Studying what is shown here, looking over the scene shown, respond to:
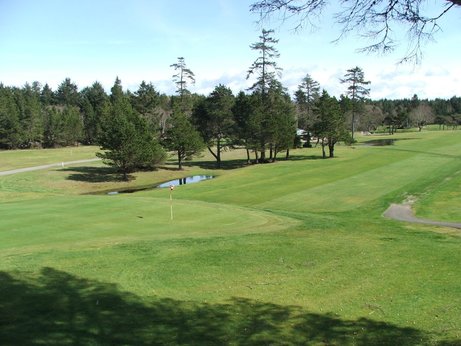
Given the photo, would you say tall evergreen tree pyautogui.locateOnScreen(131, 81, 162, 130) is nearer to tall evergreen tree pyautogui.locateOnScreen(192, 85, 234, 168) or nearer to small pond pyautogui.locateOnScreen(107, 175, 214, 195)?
tall evergreen tree pyautogui.locateOnScreen(192, 85, 234, 168)

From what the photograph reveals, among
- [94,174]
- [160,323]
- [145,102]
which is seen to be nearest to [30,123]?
[145,102]

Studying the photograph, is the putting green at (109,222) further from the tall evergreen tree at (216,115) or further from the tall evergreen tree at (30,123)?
the tall evergreen tree at (30,123)

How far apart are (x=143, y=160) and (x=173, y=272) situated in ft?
162

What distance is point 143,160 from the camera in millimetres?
59969

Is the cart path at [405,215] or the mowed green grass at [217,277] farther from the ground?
the mowed green grass at [217,277]

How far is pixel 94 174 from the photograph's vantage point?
60500 mm

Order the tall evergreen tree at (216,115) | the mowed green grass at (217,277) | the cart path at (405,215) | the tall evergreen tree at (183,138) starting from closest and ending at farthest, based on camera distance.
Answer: the mowed green grass at (217,277)
the cart path at (405,215)
the tall evergreen tree at (183,138)
the tall evergreen tree at (216,115)

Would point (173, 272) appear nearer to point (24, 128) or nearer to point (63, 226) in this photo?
point (63, 226)

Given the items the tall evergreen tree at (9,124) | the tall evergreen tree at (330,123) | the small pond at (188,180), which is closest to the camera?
the small pond at (188,180)

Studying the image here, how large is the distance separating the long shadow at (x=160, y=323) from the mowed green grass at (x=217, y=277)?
1.3 inches

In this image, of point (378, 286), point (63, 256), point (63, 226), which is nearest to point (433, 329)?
point (378, 286)

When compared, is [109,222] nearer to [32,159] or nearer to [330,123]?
[330,123]

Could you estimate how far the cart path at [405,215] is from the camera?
25.0 m

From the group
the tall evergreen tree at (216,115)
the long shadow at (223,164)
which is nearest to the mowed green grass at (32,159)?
the long shadow at (223,164)
